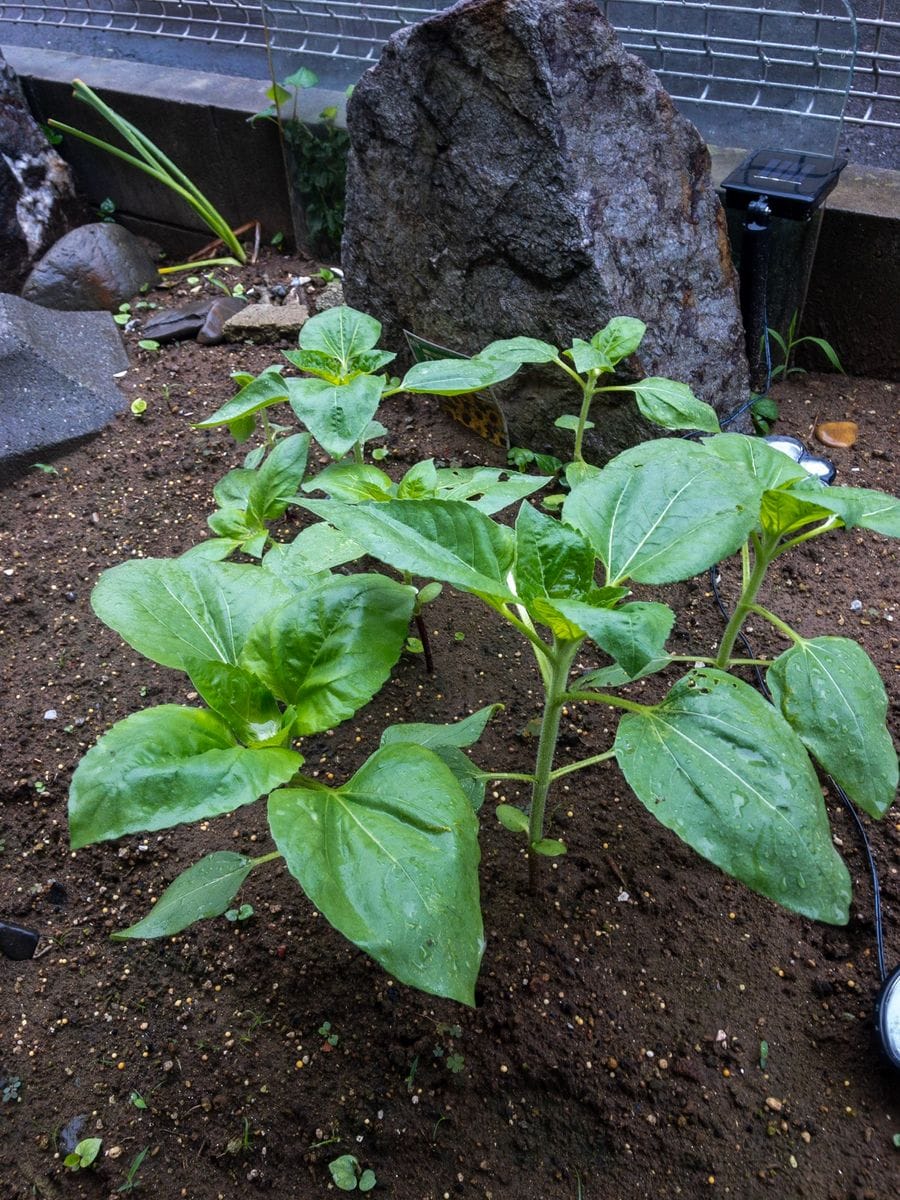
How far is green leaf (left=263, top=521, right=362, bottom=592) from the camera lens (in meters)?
1.72

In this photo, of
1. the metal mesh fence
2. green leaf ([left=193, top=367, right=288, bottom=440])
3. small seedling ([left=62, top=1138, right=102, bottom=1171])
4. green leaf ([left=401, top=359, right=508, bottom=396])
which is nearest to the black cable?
green leaf ([left=401, top=359, right=508, bottom=396])

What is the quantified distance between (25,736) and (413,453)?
56.2 inches

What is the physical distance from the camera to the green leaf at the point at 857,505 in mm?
1421

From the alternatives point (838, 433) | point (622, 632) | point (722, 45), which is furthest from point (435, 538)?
point (722, 45)

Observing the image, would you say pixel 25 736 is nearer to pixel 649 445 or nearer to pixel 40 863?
pixel 40 863

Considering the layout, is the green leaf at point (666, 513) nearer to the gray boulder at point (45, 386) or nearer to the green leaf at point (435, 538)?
the green leaf at point (435, 538)

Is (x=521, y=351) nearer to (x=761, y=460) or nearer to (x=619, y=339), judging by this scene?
(x=619, y=339)

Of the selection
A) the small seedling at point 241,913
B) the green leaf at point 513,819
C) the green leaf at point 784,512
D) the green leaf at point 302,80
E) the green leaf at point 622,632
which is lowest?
the small seedling at point 241,913

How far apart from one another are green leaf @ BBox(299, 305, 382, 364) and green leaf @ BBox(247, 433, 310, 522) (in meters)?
0.22

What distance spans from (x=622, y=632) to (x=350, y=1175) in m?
1.08

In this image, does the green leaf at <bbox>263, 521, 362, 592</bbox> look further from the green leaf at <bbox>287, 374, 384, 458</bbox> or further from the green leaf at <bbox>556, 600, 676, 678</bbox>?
the green leaf at <bbox>556, 600, 676, 678</bbox>

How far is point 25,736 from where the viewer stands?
7.45 feet

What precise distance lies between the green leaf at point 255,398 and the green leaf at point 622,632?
1169mm

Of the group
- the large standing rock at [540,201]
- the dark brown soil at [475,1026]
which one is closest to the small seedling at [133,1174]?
the dark brown soil at [475,1026]
